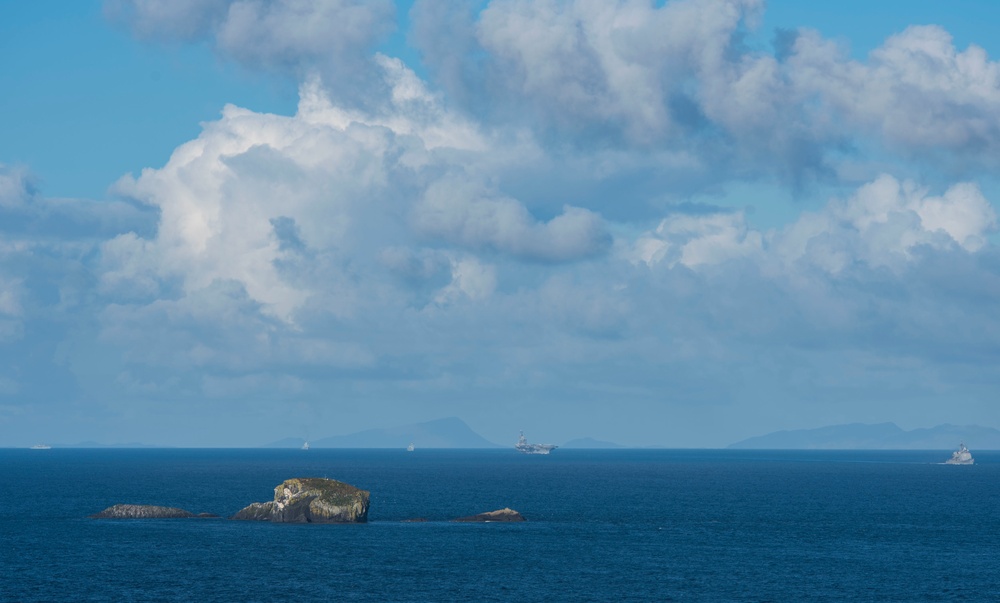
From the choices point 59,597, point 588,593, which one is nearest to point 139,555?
point 59,597

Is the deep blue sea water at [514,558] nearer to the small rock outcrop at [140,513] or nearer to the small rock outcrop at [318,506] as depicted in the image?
the small rock outcrop at [318,506]

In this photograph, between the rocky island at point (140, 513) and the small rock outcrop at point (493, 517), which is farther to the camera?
the small rock outcrop at point (493, 517)

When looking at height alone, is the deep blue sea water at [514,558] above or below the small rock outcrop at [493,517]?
below

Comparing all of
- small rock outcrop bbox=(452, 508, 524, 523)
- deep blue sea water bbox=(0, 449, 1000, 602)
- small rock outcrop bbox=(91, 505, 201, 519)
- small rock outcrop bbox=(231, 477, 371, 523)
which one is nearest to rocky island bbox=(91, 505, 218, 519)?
small rock outcrop bbox=(91, 505, 201, 519)

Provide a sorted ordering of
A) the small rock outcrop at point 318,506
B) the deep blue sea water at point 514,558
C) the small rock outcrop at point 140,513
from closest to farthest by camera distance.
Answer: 1. the deep blue sea water at point 514,558
2. the small rock outcrop at point 318,506
3. the small rock outcrop at point 140,513

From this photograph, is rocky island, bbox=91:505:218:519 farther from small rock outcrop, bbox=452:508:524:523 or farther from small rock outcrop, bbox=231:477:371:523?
small rock outcrop, bbox=452:508:524:523

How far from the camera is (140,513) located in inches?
6299

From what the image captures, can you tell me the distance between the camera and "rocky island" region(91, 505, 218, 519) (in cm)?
15888

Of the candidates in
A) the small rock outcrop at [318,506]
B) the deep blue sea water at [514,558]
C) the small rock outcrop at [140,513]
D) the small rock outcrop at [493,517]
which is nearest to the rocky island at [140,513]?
the small rock outcrop at [140,513]

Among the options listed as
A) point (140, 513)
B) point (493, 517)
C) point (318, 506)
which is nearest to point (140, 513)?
point (140, 513)

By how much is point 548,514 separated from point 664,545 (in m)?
43.1

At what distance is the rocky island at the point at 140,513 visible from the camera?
159m

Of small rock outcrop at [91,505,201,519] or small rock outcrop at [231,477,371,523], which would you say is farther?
small rock outcrop at [91,505,201,519]

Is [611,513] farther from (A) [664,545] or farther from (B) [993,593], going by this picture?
(B) [993,593]
